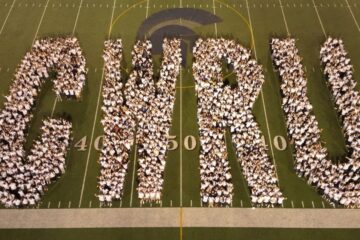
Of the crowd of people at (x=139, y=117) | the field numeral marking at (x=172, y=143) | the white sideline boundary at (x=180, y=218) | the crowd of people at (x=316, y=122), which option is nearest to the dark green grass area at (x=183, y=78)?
the field numeral marking at (x=172, y=143)

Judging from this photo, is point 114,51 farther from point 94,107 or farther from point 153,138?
point 153,138

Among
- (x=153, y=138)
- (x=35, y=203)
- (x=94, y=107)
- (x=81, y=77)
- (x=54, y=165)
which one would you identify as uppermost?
(x=81, y=77)

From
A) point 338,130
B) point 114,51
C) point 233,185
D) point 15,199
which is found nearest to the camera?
point 15,199

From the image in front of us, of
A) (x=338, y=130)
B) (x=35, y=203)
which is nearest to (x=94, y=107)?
(x=35, y=203)

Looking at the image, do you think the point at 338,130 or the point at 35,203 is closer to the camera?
the point at 35,203

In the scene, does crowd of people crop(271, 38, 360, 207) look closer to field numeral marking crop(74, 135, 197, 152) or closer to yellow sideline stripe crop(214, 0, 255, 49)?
yellow sideline stripe crop(214, 0, 255, 49)

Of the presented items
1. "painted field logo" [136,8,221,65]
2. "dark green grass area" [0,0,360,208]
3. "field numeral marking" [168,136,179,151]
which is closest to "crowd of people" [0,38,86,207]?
"dark green grass area" [0,0,360,208]
